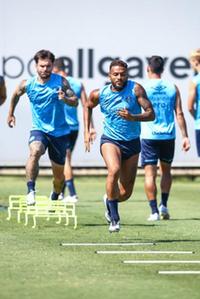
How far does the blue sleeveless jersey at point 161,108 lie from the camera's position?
17297 mm

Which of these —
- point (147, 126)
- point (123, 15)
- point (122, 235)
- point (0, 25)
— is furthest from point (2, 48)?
point (122, 235)

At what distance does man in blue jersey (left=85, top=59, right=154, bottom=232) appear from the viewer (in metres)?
14.6

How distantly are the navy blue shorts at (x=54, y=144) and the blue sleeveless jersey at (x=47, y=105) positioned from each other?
0.07 m

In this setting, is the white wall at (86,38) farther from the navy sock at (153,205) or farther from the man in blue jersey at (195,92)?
the navy sock at (153,205)

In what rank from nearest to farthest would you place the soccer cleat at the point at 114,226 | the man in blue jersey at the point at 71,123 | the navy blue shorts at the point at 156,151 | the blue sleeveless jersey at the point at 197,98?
1. the soccer cleat at the point at 114,226
2. the navy blue shorts at the point at 156,151
3. the blue sleeveless jersey at the point at 197,98
4. the man in blue jersey at the point at 71,123

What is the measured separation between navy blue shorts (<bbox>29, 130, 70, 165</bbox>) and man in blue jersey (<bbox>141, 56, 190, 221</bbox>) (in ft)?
3.52

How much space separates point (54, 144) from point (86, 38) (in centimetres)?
911

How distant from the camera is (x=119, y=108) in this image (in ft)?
48.7

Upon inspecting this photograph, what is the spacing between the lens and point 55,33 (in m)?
25.9

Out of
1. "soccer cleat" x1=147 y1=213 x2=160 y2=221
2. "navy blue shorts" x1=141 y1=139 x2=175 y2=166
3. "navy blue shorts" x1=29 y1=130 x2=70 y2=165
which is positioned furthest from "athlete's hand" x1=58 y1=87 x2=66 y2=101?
"soccer cleat" x1=147 y1=213 x2=160 y2=221

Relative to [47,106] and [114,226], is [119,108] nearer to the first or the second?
[114,226]

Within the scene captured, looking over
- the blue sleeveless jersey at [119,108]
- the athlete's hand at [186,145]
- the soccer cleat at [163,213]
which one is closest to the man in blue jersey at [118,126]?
the blue sleeveless jersey at [119,108]

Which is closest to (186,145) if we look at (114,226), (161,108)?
(161,108)

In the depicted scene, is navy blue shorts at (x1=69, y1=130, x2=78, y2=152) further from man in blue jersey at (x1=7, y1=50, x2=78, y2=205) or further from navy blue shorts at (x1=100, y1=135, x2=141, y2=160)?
navy blue shorts at (x1=100, y1=135, x2=141, y2=160)
